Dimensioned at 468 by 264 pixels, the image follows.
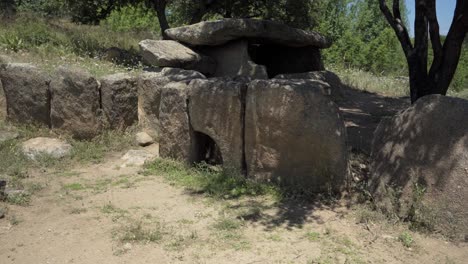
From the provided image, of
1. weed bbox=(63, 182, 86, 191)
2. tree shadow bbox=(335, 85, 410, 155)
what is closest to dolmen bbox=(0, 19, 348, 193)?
tree shadow bbox=(335, 85, 410, 155)

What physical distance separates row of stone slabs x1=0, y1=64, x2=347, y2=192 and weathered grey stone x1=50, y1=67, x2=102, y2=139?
0.05 ft

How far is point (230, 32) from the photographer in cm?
929

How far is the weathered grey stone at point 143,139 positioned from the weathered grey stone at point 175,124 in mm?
739

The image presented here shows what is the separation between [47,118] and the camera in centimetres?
772

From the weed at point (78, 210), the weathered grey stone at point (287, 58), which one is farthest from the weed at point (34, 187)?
the weathered grey stone at point (287, 58)

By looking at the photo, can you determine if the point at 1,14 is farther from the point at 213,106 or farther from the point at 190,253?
the point at 190,253

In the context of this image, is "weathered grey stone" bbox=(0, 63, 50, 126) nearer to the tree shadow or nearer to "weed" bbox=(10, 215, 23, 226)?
"weed" bbox=(10, 215, 23, 226)

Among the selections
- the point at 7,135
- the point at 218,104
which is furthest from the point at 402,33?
the point at 7,135

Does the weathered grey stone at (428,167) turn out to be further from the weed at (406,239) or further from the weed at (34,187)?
the weed at (34,187)

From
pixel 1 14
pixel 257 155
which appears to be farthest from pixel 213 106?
pixel 1 14

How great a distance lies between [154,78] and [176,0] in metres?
7.55

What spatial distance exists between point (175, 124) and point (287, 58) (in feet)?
19.0

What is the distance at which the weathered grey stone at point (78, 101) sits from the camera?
7363mm

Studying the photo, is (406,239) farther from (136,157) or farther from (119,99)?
(119,99)
